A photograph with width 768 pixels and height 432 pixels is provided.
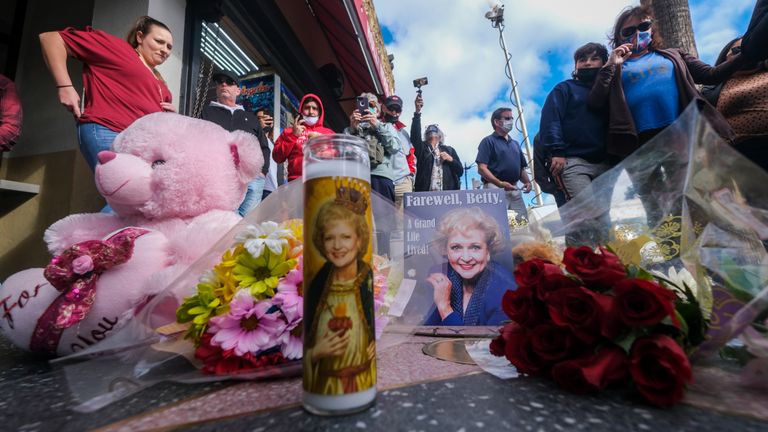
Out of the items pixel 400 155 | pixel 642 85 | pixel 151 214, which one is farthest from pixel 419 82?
pixel 151 214

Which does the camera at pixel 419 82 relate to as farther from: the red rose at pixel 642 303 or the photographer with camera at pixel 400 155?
the red rose at pixel 642 303

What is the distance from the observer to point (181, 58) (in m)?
2.58

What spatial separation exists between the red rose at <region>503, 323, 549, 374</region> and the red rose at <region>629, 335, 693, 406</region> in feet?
0.59

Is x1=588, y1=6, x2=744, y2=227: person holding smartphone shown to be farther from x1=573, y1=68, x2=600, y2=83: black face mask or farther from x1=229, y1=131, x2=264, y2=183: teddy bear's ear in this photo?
x1=229, y1=131, x2=264, y2=183: teddy bear's ear

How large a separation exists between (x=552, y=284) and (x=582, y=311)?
0.08 meters

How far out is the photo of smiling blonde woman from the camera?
1.40 m

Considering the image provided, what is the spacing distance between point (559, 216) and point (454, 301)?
543 millimetres

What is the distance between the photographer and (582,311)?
2.34ft

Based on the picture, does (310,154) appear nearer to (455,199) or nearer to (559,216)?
(559,216)

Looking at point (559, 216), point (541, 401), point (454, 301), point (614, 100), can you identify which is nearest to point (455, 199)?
point (454, 301)

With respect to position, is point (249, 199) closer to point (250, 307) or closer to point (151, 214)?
point (151, 214)

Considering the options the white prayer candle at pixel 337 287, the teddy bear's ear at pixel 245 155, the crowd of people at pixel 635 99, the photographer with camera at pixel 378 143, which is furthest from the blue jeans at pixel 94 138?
the crowd of people at pixel 635 99

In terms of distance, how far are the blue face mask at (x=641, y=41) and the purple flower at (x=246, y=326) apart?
273 centimetres

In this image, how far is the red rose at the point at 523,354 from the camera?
779 mm
